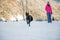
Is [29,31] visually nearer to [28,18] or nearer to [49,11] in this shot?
[28,18]

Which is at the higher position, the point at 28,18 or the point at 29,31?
the point at 28,18

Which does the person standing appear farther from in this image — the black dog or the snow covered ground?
the black dog

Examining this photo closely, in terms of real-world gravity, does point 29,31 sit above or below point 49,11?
below

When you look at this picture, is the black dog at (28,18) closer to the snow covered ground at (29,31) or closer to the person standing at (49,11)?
the snow covered ground at (29,31)

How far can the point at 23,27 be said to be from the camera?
268cm

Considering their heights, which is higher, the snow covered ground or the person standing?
the person standing

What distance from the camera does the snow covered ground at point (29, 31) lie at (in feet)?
8.66

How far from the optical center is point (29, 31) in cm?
267

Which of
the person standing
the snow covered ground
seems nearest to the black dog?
the snow covered ground

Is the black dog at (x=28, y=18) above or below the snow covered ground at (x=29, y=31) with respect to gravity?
above

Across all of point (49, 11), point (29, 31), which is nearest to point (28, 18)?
point (29, 31)

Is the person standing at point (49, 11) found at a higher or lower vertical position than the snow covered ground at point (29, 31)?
higher

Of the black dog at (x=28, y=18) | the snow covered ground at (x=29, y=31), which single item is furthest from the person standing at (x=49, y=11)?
the black dog at (x=28, y=18)

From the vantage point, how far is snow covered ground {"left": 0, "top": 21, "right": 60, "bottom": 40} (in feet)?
8.66
